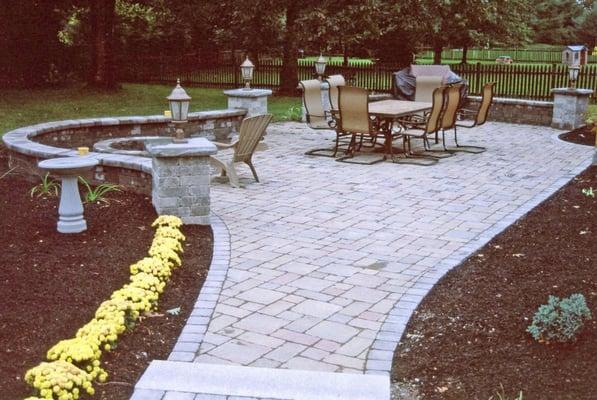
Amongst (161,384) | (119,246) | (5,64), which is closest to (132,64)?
(5,64)

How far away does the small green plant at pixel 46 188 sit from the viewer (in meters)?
8.43

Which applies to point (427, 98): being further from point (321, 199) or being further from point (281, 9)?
point (281, 9)

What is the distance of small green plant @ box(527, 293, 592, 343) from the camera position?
14.5 ft

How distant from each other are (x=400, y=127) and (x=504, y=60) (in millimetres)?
36953

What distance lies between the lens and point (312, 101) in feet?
40.8

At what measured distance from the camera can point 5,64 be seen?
22031mm

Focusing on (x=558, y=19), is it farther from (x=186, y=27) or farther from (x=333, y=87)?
(x=333, y=87)

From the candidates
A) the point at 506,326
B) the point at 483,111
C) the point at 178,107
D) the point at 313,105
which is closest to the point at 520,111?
the point at 483,111

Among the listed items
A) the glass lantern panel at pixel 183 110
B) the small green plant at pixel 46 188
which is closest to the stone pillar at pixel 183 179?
the glass lantern panel at pixel 183 110

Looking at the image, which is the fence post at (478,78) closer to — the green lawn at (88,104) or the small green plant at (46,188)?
the green lawn at (88,104)

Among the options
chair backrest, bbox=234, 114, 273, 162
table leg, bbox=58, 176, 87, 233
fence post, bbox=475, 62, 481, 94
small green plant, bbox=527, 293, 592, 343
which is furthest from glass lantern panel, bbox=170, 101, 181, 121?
fence post, bbox=475, 62, 481, 94

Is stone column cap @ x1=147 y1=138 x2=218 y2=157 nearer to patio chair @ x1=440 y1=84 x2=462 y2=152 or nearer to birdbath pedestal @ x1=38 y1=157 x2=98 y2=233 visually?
birdbath pedestal @ x1=38 y1=157 x2=98 y2=233

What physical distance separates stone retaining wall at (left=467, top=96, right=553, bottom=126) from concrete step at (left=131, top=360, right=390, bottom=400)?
44.0ft

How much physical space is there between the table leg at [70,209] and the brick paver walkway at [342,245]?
136cm
